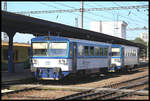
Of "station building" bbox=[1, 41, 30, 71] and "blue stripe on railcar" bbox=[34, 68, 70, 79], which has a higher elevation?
"station building" bbox=[1, 41, 30, 71]

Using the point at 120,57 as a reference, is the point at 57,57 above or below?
below

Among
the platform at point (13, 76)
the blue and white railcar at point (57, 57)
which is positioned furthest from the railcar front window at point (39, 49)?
the platform at point (13, 76)

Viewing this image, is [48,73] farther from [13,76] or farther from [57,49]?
[13,76]

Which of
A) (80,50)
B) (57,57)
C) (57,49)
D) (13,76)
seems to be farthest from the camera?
(13,76)

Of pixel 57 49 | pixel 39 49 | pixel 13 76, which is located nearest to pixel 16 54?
pixel 13 76

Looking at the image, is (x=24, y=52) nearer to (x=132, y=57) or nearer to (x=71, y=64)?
(x=132, y=57)

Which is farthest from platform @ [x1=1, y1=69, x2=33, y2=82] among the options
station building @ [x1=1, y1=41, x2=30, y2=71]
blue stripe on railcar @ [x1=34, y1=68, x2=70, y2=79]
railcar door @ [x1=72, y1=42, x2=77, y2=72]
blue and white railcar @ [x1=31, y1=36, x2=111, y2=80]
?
station building @ [x1=1, y1=41, x2=30, y2=71]

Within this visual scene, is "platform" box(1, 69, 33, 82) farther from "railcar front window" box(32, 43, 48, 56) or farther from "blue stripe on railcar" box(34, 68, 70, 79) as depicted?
"railcar front window" box(32, 43, 48, 56)

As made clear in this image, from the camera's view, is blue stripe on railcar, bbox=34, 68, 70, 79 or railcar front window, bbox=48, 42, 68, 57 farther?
railcar front window, bbox=48, 42, 68, 57

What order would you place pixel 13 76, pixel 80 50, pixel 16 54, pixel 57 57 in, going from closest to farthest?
1. pixel 57 57
2. pixel 80 50
3. pixel 13 76
4. pixel 16 54

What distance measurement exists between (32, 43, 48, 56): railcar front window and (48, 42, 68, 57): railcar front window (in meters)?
0.31

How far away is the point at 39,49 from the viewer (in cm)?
1513

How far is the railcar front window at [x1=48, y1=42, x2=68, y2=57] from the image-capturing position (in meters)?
14.5

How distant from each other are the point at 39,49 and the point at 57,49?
1111mm
